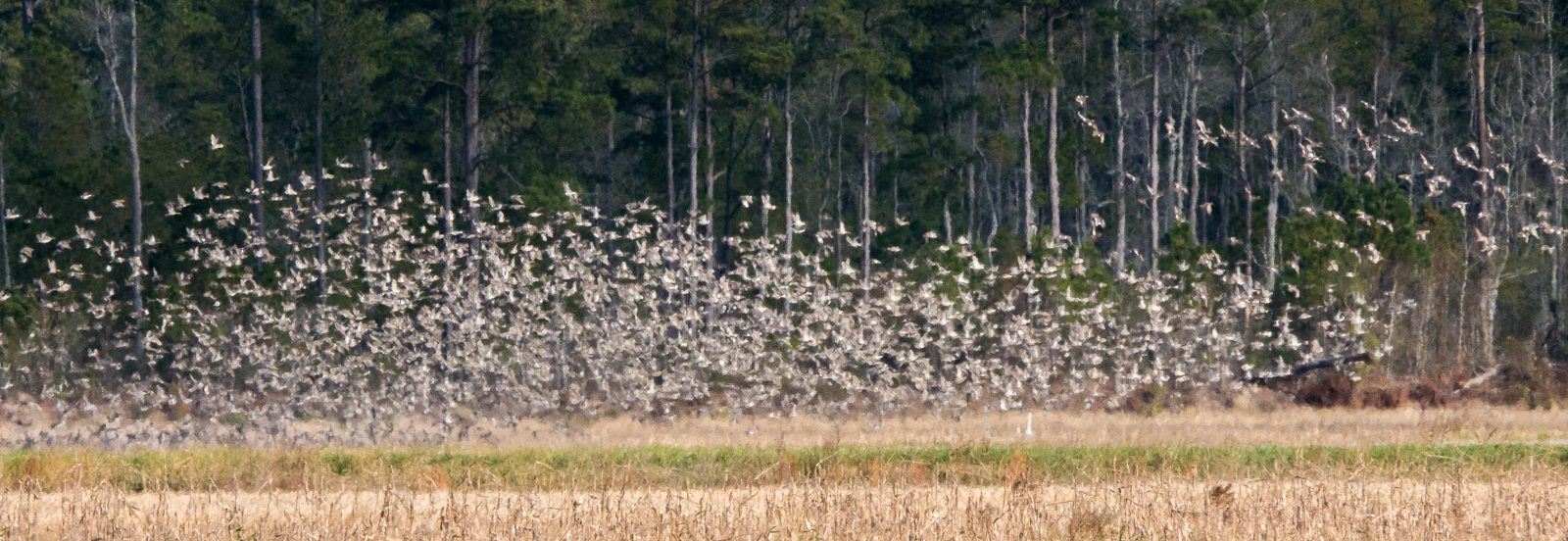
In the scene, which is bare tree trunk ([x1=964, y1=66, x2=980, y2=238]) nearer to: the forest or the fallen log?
the forest

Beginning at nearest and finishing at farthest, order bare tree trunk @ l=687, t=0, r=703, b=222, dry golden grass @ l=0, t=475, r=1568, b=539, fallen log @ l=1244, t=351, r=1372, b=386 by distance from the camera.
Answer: dry golden grass @ l=0, t=475, r=1568, b=539
fallen log @ l=1244, t=351, r=1372, b=386
bare tree trunk @ l=687, t=0, r=703, b=222

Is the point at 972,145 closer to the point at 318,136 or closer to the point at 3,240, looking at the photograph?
the point at 318,136

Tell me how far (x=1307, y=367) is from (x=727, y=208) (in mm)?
17072

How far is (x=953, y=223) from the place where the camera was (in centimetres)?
5378

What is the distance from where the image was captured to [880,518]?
45.4 feet

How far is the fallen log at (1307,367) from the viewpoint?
2936 centimetres

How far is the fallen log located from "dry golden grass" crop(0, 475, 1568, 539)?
14163 mm

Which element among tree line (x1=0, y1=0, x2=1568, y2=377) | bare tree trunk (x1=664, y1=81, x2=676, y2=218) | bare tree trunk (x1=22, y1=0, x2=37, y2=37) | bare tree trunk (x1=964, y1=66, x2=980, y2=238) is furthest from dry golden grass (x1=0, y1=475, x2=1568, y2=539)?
bare tree trunk (x1=964, y1=66, x2=980, y2=238)

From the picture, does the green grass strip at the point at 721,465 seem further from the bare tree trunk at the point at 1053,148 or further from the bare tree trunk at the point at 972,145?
the bare tree trunk at the point at 972,145

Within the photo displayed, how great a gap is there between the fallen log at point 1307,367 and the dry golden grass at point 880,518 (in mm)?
14163

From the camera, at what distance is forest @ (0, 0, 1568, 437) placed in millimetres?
27562

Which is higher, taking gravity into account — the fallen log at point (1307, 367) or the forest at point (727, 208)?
the forest at point (727, 208)

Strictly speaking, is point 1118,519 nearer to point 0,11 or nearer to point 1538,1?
point 1538,1

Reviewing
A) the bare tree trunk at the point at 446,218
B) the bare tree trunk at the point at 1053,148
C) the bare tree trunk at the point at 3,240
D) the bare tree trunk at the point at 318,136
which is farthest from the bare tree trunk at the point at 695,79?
the bare tree trunk at the point at 3,240
